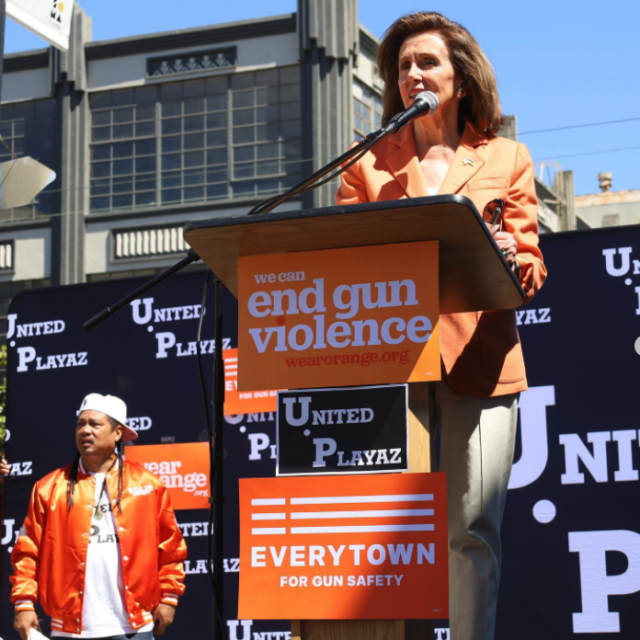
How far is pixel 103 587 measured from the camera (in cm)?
433

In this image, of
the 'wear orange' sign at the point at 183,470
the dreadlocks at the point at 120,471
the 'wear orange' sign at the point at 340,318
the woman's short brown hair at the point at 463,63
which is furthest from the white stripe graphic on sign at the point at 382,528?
the 'wear orange' sign at the point at 183,470

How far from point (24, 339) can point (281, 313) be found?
4.25 meters

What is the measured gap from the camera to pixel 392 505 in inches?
81.7

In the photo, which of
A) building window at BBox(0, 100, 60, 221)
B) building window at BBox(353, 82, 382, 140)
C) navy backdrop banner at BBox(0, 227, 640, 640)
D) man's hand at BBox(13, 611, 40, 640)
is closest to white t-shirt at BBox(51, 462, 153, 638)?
man's hand at BBox(13, 611, 40, 640)

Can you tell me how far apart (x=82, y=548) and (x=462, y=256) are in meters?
2.78

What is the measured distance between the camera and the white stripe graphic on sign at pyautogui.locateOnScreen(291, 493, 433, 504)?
207 centimetres

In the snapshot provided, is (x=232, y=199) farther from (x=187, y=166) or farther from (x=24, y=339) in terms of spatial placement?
(x=24, y=339)

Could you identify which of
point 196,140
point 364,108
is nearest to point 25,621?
point 196,140

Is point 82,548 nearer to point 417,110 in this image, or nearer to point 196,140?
point 417,110

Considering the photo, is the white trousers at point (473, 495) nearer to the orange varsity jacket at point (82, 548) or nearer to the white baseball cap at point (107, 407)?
the orange varsity jacket at point (82, 548)

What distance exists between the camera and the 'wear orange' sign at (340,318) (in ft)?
7.00

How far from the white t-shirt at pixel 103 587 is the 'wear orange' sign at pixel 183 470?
1.10m

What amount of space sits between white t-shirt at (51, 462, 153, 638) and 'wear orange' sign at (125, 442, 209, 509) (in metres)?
1.10

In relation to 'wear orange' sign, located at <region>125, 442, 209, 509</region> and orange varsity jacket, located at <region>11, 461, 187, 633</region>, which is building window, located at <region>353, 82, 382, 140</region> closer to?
'wear orange' sign, located at <region>125, 442, 209, 509</region>
